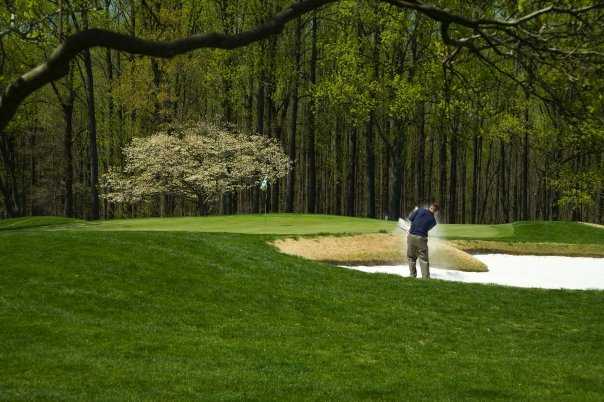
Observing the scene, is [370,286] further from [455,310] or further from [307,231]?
[307,231]

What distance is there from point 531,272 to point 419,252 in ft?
20.8

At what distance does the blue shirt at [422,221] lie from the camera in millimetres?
21438

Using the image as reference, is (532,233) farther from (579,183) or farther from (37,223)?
(37,223)

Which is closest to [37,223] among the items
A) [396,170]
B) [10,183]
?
[396,170]

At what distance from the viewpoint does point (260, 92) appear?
48.7 meters

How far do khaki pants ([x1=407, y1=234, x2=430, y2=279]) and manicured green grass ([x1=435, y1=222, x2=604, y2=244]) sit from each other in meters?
8.29

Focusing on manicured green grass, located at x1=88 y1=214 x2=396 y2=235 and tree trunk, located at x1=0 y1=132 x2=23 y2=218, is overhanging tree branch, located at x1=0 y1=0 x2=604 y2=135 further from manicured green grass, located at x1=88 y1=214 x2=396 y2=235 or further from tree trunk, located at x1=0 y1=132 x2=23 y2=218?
tree trunk, located at x1=0 y1=132 x2=23 y2=218

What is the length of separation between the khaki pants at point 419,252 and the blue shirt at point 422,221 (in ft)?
0.62

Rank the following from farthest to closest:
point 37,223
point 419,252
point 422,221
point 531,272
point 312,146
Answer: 1. point 312,146
2. point 37,223
3. point 531,272
4. point 419,252
5. point 422,221

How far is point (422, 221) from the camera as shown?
2147cm

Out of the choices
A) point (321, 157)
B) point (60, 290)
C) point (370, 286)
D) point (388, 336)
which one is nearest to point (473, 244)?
point (370, 286)

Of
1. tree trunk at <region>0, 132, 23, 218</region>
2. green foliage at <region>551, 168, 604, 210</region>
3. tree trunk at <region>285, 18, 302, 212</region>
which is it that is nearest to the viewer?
green foliage at <region>551, 168, 604, 210</region>

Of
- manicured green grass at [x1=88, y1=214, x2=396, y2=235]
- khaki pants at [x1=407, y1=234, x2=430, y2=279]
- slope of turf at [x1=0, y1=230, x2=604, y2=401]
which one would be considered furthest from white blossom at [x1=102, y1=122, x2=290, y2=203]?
khaki pants at [x1=407, y1=234, x2=430, y2=279]

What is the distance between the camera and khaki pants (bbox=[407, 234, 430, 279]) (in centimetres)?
2161
